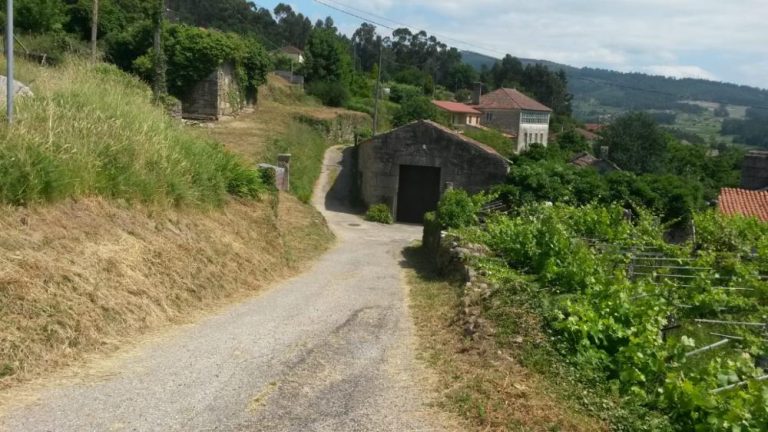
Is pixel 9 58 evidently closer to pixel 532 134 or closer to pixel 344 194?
pixel 344 194

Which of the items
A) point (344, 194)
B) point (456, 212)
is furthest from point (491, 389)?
point (344, 194)

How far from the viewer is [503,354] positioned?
6461 millimetres

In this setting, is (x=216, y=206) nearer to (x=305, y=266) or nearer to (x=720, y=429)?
(x=305, y=266)

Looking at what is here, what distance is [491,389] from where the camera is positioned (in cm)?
568

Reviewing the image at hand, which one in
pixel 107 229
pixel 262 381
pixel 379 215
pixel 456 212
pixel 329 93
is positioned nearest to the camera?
pixel 262 381

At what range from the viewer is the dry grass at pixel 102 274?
5.97 metres

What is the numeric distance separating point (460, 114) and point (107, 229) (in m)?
56.1

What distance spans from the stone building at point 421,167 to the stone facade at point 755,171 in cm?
1055

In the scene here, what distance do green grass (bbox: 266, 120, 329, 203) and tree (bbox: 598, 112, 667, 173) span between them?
32.8 meters

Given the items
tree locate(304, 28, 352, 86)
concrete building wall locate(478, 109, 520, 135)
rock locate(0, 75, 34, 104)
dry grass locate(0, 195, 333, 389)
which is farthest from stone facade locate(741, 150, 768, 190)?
concrete building wall locate(478, 109, 520, 135)

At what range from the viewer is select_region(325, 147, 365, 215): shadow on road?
1096 inches

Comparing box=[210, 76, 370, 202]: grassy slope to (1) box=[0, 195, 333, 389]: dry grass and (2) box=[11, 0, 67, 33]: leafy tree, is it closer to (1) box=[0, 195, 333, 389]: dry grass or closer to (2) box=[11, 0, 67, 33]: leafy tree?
(2) box=[11, 0, 67, 33]: leafy tree

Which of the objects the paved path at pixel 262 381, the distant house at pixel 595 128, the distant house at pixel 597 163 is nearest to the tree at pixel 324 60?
the distant house at pixel 597 163

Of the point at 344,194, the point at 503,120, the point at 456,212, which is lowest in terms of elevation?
the point at 344,194
